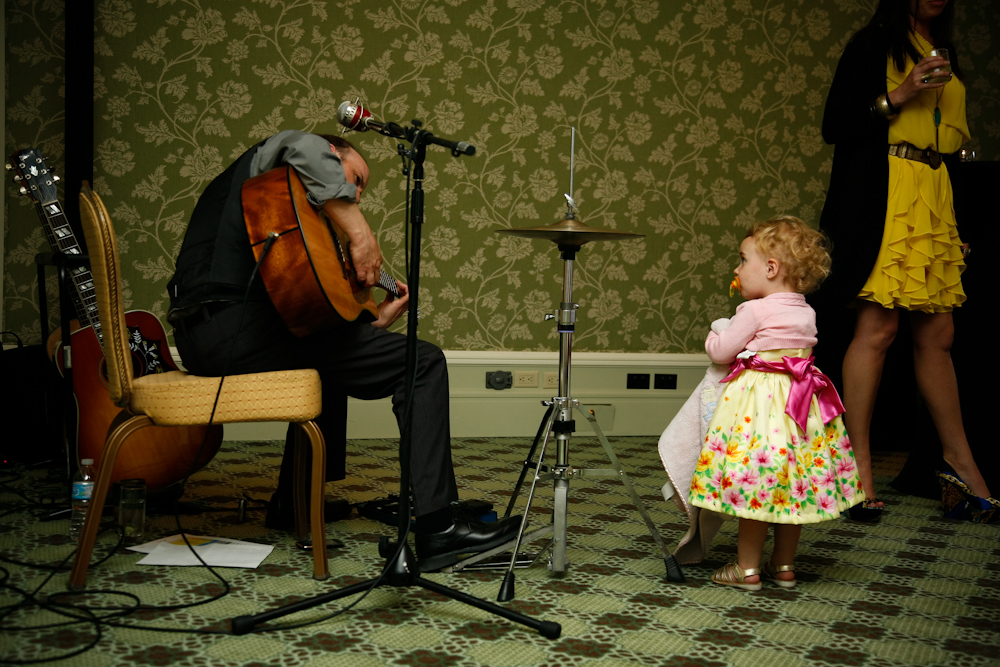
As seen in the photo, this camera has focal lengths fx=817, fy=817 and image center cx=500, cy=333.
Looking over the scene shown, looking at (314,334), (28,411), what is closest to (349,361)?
(314,334)

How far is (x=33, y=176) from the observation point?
97.0 inches

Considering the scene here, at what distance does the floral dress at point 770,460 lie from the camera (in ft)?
5.99

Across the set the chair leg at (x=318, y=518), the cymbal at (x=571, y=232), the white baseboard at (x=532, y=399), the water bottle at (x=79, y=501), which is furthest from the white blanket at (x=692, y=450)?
the white baseboard at (x=532, y=399)

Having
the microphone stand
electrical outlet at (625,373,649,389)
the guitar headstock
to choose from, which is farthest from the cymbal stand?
electrical outlet at (625,373,649,389)

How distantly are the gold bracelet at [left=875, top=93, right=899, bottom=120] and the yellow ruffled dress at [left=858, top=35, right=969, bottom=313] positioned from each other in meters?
0.05

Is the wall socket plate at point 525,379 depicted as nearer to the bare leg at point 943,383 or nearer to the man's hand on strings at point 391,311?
the man's hand on strings at point 391,311

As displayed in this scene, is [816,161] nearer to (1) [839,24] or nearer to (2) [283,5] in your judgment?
(1) [839,24]

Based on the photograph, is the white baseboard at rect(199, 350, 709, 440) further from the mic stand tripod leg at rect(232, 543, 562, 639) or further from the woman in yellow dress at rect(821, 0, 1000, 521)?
the mic stand tripod leg at rect(232, 543, 562, 639)

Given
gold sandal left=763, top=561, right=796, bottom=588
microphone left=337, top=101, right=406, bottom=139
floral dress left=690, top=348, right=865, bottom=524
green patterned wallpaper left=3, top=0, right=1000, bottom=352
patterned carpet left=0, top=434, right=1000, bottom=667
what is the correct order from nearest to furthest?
patterned carpet left=0, top=434, right=1000, bottom=667
microphone left=337, top=101, right=406, bottom=139
floral dress left=690, top=348, right=865, bottom=524
gold sandal left=763, top=561, right=796, bottom=588
green patterned wallpaper left=3, top=0, right=1000, bottom=352

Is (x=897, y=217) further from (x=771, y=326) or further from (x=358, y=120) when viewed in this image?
(x=358, y=120)

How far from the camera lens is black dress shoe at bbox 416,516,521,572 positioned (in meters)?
1.97

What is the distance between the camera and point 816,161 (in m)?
4.19

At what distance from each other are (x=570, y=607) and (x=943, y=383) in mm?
1674

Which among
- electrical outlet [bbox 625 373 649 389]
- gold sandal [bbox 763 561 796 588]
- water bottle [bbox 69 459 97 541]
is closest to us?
gold sandal [bbox 763 561 796 588]
